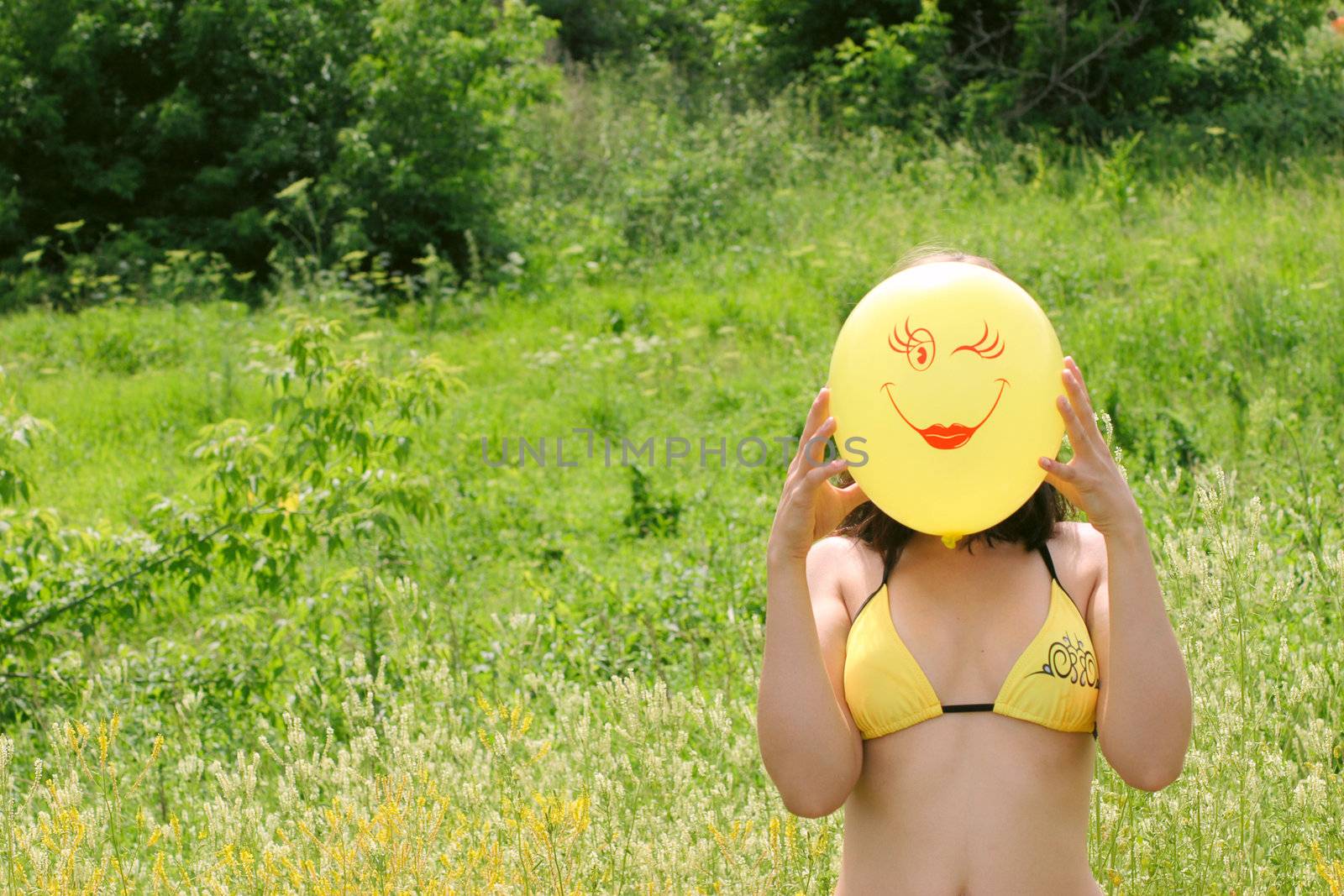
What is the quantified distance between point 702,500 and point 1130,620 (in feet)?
12.7

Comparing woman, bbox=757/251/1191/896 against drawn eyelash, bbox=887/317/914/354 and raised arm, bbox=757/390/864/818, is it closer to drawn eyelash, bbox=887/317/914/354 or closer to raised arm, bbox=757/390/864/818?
raised arm, bbox=757/390/864/818

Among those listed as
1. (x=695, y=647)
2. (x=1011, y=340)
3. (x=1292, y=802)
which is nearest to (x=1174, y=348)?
(x=695, y=647)

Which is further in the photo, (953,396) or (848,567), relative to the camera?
(848,567)

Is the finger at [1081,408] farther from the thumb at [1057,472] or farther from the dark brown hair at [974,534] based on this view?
the dark brown hair at [974,534]

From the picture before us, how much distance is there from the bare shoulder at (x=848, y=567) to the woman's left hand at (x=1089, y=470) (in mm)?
370

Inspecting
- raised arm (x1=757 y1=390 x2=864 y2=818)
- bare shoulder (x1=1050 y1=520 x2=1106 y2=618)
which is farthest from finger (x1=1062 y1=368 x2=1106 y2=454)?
raised arm (x1=757 y1=390 x2=864 y2=818)

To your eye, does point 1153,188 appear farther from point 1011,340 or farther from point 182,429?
point 1011,340

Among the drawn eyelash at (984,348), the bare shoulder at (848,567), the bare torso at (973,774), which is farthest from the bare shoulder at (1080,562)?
the drawn eyelash at (984,348)

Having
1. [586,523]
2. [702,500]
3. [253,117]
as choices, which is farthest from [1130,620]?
[253,117]

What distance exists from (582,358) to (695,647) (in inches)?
153

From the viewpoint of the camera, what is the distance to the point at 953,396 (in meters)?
1.65

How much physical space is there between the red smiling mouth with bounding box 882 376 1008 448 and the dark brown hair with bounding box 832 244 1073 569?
0.26 metres

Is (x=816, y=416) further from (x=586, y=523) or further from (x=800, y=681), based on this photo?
(x=586, y=523)

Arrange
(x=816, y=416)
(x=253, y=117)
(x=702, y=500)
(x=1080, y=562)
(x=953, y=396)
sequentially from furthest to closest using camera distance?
(x=253, y=117) < (x=702, y=500) < (x=1080, y=562) < (x=816, y=416) < (x=953, y=396)
